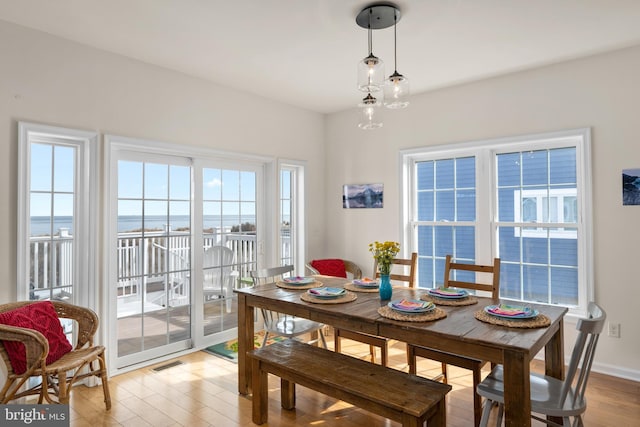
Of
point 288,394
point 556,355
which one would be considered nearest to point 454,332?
point 556,355

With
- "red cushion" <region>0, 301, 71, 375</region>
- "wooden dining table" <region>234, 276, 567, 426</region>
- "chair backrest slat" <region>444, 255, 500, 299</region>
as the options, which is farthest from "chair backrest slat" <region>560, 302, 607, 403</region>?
"red cushion" <region>0, 301, 71, 375</region>

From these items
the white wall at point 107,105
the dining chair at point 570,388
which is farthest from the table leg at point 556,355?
the white wall at point 107,105

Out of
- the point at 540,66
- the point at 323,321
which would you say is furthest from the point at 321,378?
the point at 540,66

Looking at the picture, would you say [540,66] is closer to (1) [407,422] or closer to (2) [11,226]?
(1) [407,422]

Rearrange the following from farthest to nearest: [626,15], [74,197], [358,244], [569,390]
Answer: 1. [358,244]
2. [74,197]
3. [626,15]
4. [569,390]

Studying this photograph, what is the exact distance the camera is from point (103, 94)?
3.25m

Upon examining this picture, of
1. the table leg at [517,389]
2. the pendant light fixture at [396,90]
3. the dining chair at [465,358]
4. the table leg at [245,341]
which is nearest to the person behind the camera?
the table leg at [517,389]

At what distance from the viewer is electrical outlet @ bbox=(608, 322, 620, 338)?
3.31 metres

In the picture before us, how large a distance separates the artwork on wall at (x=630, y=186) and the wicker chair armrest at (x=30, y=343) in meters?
4.42

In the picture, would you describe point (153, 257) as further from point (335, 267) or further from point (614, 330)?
point (614, 330)

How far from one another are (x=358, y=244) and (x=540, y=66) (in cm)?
272

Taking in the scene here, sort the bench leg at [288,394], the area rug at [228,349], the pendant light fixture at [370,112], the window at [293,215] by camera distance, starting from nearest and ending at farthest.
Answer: the pendant light fixture at [370,112], the bench leg at [288,394], the area rug at [228,349], the window at [293,215]

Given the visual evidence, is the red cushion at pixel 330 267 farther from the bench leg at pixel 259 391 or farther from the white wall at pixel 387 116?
the bench leg at pixel 259 391

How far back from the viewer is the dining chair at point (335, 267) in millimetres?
4570
